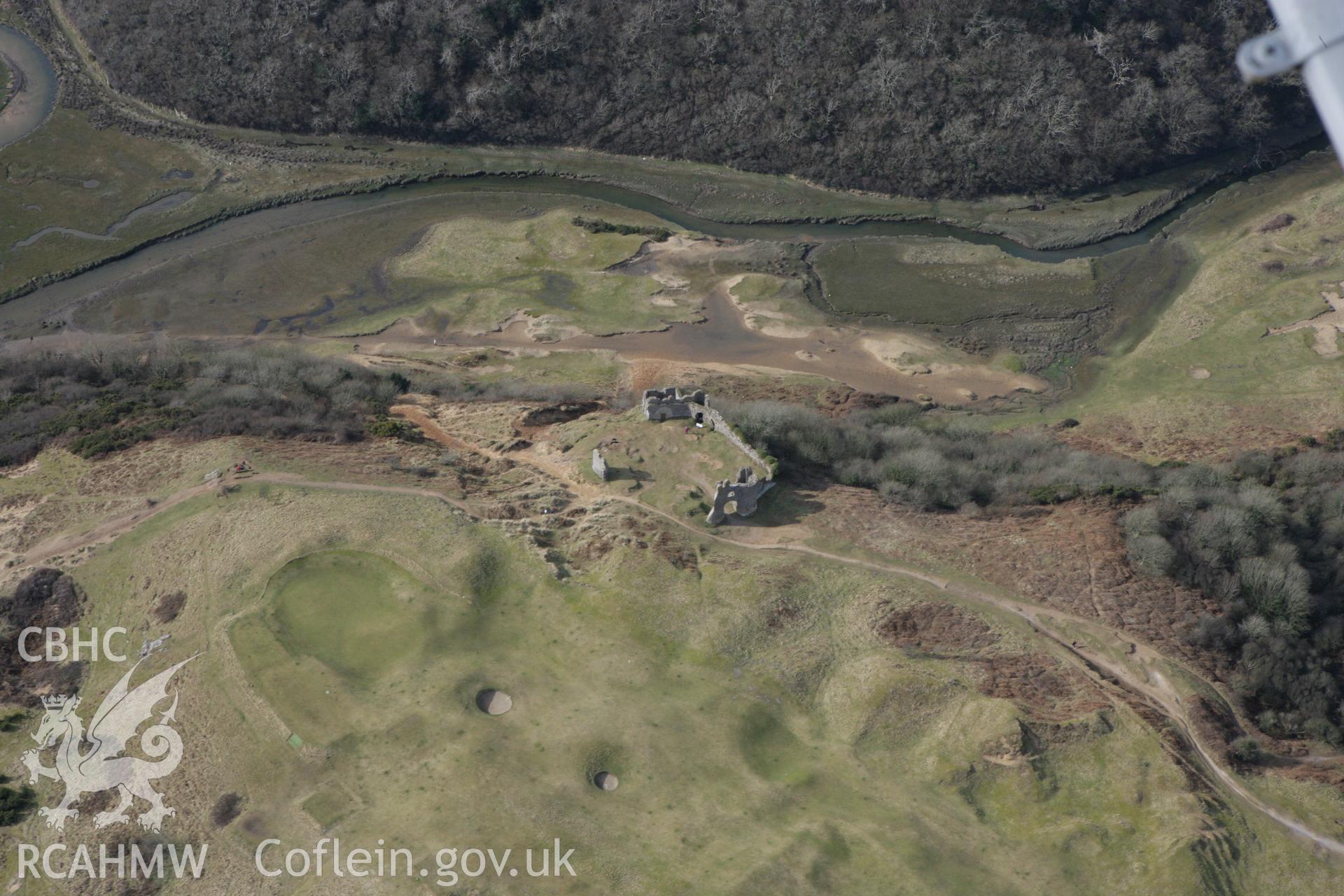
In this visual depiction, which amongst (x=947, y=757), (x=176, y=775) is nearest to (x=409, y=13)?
(x=176, y=775)

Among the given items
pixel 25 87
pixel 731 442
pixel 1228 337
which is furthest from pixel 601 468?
pixel 25 87

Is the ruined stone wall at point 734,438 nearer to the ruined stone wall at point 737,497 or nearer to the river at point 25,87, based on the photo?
the ruined stone wall at point 737,497

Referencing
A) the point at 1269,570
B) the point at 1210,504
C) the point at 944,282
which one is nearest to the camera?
the point at 1269,570

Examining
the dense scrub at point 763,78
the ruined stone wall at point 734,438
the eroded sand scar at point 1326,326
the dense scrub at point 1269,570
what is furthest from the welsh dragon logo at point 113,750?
the eroded sand scar at point 1326,326

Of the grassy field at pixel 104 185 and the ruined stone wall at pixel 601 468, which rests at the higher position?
the grassy field at pixel 104 185

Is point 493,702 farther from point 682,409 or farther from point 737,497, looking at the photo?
point 682,409

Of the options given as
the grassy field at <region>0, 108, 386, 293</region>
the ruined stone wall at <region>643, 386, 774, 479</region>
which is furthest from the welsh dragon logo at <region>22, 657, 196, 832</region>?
the grassy field at <region>0, 108, 386, 293</region>

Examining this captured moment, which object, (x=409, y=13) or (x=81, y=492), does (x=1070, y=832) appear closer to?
(x=81, y=492)
